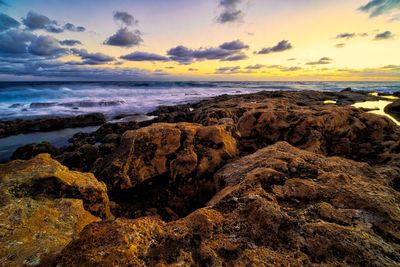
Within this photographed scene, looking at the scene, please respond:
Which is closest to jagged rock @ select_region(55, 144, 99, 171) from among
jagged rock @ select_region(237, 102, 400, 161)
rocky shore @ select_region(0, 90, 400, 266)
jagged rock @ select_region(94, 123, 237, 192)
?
jagged rock @ select_region(94, 123, 237, 192)

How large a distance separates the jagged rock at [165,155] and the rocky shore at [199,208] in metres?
0.02

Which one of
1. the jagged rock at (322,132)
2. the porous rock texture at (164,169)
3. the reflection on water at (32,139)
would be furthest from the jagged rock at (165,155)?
the reflection on water at (32,139)

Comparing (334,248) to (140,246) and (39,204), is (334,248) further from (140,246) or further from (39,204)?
(39,204)

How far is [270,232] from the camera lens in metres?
2.16

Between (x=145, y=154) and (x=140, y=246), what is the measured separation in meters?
3.06

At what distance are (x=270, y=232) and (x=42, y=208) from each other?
2448 millimetres

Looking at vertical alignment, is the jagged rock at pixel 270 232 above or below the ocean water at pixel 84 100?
above

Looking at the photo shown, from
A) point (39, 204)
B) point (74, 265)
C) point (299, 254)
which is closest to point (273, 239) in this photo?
point (299, 254)

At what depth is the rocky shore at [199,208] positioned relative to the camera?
190 centimetres

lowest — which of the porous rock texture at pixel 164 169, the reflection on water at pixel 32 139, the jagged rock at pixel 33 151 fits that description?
the reflection on water at pixel 32 139

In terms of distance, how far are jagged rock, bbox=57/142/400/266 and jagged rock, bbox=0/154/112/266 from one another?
51 centimetres

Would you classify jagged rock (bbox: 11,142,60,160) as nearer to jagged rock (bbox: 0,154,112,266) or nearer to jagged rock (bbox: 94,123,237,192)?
jagged rock (bbox: 94,123,237,192)

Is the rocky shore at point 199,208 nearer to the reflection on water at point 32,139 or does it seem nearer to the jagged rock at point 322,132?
the jagged rock at point 322,132

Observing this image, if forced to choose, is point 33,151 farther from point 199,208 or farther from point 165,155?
point 199,208
